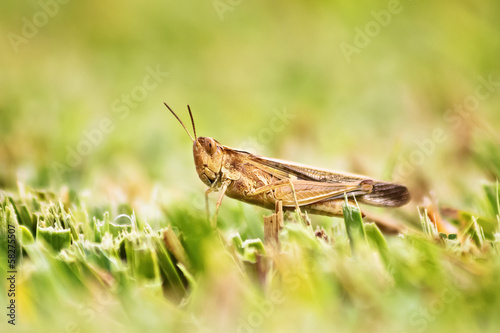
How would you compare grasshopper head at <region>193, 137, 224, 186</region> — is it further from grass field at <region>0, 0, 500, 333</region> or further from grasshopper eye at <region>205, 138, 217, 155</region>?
grass field at <region>0, 0, 500, 333</region>

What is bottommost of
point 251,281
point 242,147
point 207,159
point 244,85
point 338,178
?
point 251,281

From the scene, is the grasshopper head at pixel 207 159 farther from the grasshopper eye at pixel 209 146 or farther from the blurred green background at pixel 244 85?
the blurred green background at pixel 244 85

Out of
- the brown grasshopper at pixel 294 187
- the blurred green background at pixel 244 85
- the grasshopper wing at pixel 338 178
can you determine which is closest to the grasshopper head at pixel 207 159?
the brown grasshopper at pixel 294 187

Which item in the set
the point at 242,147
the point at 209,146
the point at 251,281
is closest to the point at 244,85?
the point at 242,147

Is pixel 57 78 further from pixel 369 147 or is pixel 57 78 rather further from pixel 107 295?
pixel 107 295

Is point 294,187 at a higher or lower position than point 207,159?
lower

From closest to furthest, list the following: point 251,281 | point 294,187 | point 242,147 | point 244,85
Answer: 1. point 251,281
2. point 294,187
3. point 242,147
4. point 244,85

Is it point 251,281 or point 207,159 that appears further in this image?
point 207,159

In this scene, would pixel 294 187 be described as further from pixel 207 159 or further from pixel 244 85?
pixel 244 85
